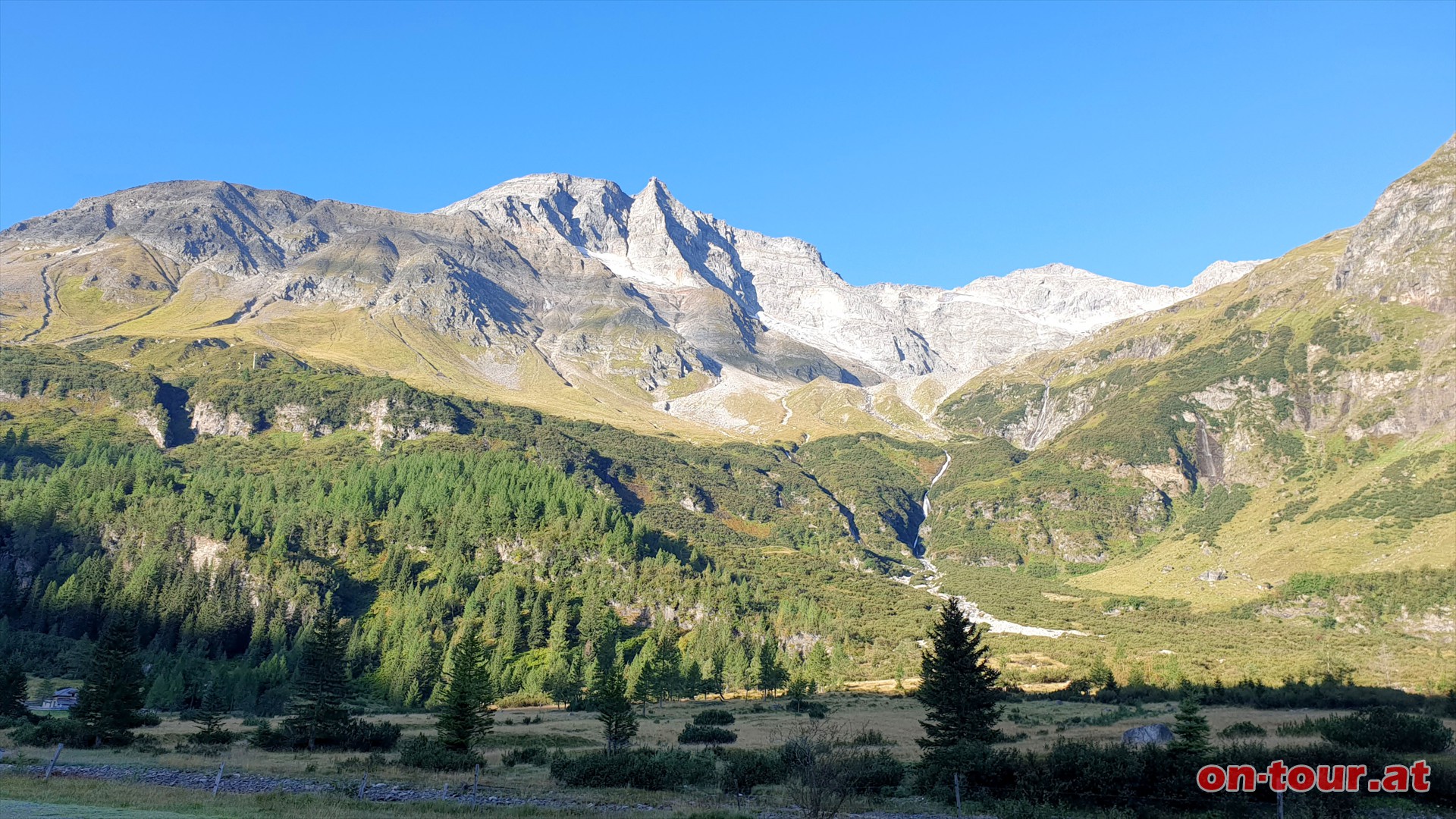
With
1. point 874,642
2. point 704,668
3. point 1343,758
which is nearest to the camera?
point 1343,758

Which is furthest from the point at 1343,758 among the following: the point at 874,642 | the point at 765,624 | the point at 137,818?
the point at 765,624

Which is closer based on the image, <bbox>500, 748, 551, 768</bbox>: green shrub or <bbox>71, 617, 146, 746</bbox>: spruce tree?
<bbox>500, 748, 551, 768</bbox>: green shrub

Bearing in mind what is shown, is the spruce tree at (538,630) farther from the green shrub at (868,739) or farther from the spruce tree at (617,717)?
the green shrub at (868,739)

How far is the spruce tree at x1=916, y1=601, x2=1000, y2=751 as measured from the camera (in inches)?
1875

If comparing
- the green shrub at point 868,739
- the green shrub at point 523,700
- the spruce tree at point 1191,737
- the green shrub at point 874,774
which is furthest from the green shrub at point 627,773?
the green shrub at point 523,700

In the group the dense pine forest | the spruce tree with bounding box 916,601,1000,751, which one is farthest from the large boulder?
the dense pine forest

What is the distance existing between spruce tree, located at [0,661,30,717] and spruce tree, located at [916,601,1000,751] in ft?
280

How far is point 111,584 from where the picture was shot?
156 meters

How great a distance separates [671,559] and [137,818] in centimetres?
14889

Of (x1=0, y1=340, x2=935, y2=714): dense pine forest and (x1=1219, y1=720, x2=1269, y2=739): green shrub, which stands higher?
(x1=0, y1=340, x2=935, y2=714): dense pine forest

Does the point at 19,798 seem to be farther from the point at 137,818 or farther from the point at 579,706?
the point at 579,706

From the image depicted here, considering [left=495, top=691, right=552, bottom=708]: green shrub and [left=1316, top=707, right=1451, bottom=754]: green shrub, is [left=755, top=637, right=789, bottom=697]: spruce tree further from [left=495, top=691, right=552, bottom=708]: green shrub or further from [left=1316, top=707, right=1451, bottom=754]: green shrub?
[left=1316, top=707, right=1451, bottom=754]: green shrub

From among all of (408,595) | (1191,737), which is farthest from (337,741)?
(408,595)

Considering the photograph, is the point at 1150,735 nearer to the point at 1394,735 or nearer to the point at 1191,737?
the point at 1394,735
